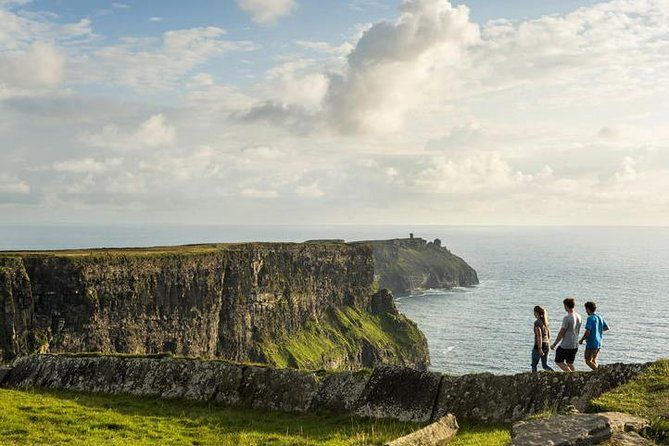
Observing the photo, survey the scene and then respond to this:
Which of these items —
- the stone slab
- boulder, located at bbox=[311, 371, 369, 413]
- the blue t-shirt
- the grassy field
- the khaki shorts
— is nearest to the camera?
the grassy field

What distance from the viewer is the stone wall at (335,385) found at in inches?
530

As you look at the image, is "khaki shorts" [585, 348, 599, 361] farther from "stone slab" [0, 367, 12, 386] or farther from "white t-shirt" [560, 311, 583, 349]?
"stone slab" [0, 367, 12, 386]

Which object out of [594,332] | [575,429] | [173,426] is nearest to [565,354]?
[594,332]

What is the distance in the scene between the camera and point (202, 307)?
12238cm

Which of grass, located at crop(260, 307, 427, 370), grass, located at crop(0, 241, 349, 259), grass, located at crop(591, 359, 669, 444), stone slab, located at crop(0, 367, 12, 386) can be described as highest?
grass, located at crop(0, 241, 349, 259)

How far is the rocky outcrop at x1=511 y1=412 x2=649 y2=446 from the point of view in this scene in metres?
8.98

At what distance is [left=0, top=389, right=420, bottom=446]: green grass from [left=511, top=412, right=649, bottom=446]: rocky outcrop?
3.50 m

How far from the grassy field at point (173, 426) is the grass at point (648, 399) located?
2.38m

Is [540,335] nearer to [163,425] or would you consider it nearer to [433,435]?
[433,435]

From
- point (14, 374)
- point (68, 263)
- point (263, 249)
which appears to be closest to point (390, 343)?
point (263, 249)

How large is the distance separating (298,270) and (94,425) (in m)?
163

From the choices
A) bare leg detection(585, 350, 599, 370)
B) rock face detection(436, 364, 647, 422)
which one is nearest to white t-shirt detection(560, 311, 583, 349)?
bare leg detection(585, 350, 599, 370)

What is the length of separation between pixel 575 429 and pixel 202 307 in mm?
119248

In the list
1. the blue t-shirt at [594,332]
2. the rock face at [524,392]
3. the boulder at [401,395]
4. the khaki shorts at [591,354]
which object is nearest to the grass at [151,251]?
the boulder at [401,395]
